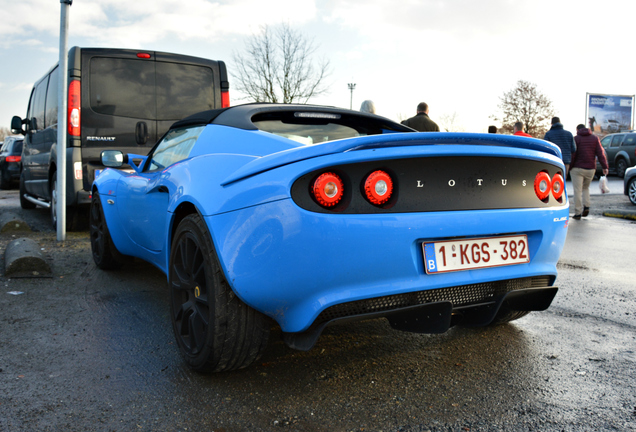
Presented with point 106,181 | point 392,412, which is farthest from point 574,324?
point 106,181

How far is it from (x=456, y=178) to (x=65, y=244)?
5497 millimetres

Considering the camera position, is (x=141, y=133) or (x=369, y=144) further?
(x=141, y=133)

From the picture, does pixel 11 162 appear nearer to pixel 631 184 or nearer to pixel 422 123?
pixel 422 123

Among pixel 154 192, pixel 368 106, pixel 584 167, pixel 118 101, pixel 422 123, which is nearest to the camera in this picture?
pixel 154 192

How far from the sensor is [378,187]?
2139 millimetres

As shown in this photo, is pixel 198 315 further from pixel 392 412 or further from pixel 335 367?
pixel 392 412

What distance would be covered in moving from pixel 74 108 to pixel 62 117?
28 centimetres

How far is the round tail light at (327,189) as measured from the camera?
2.06 metres

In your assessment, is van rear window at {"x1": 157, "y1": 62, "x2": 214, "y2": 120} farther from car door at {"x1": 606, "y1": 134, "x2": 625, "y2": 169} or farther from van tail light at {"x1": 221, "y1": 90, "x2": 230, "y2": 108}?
car door at {"x1": 606, "y1": 134, "x2": 625, "y2": 169}

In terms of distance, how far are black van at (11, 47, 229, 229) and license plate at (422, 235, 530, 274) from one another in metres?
5.67

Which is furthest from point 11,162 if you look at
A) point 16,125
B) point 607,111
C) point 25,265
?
point 607,111

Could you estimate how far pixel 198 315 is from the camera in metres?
2.54

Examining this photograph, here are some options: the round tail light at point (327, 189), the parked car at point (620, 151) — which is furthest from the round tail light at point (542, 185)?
the parked car at point (620, 151)

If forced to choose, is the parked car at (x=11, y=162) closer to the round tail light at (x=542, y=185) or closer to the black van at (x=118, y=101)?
the black van at (x=118, y=101)
